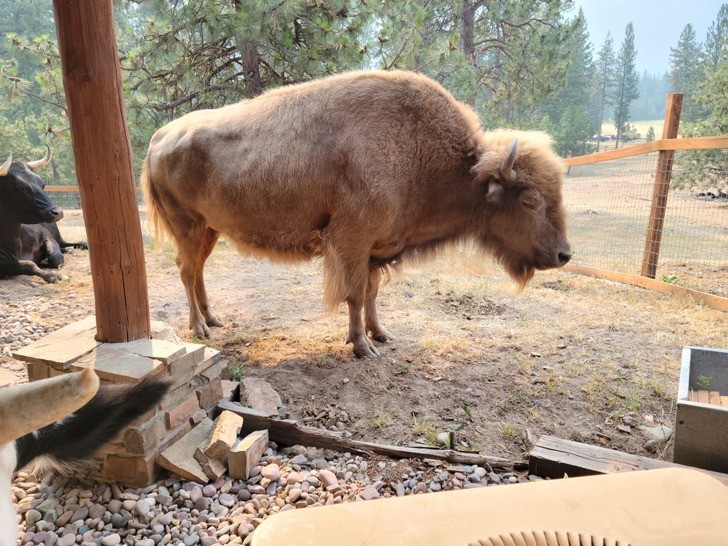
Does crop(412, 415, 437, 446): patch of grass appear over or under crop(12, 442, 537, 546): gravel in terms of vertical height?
under

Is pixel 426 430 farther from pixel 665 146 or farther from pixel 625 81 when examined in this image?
pixel 625 81

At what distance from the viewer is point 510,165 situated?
3.70m

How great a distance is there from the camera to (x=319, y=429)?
114 inches

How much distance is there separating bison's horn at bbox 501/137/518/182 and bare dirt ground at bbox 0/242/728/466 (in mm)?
908

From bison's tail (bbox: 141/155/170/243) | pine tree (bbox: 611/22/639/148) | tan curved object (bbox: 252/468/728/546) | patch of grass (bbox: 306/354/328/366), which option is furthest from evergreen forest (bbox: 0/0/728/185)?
pine tree (bbox: 611/22/639/148)

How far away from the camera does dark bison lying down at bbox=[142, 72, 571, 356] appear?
384 centimetres

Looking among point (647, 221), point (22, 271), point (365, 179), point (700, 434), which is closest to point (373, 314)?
point (365, 179)

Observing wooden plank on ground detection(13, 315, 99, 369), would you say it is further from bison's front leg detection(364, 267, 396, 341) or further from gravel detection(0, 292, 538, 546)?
bison's front leg detection(364, 267, 396, 341)

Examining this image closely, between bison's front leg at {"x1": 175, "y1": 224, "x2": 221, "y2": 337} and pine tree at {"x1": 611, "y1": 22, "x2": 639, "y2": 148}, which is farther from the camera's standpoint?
pine tree at {"x1": 611, "y1": 22, "x2": 639, "y2": 148}

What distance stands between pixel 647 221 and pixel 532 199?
20.1 feet

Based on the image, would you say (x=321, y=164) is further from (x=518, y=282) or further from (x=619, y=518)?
(x=619, y=518)

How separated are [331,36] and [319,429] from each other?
18.9ft

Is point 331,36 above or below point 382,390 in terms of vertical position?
above

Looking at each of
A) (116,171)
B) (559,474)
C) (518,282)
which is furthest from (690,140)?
(116,171)
